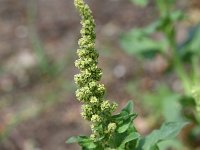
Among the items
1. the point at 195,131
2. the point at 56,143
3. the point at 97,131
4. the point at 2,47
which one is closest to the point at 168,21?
the point at 195,131

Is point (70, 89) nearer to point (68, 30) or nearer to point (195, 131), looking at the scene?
point (68, 30)

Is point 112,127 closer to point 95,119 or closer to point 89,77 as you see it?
point 95,119

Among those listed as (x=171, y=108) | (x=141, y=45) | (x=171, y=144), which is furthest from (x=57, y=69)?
(x=171, y=144)

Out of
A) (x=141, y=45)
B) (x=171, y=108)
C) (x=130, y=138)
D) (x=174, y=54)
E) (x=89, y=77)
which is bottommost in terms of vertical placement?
(x=130, y=138)

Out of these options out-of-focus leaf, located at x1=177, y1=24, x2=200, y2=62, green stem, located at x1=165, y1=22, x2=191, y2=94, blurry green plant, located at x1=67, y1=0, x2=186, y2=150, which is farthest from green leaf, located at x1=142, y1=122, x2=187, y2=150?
out-of-focus leaf, located at x1=177, y1=24, x2=200, y2=62

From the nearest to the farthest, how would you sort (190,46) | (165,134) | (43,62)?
1. (165,134)
2. (190,46)
3. (43,62)

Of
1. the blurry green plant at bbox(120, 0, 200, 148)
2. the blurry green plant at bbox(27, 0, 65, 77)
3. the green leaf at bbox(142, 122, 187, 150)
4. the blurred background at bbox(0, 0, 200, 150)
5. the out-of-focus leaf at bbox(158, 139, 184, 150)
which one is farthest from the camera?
the blurry green plant at bbox(27, 0, 65, 77)

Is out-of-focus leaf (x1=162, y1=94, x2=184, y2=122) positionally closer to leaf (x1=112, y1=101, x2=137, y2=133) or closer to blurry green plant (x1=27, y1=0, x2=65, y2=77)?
blurry green plant (x1=27, y1=0, x2=65, y2=77)

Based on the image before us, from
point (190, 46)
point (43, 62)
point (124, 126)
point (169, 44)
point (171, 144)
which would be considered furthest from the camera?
point (43, 62)

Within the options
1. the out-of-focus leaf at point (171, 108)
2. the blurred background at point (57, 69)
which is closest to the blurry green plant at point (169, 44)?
the out-of-focus leaf at point (171, 108)
